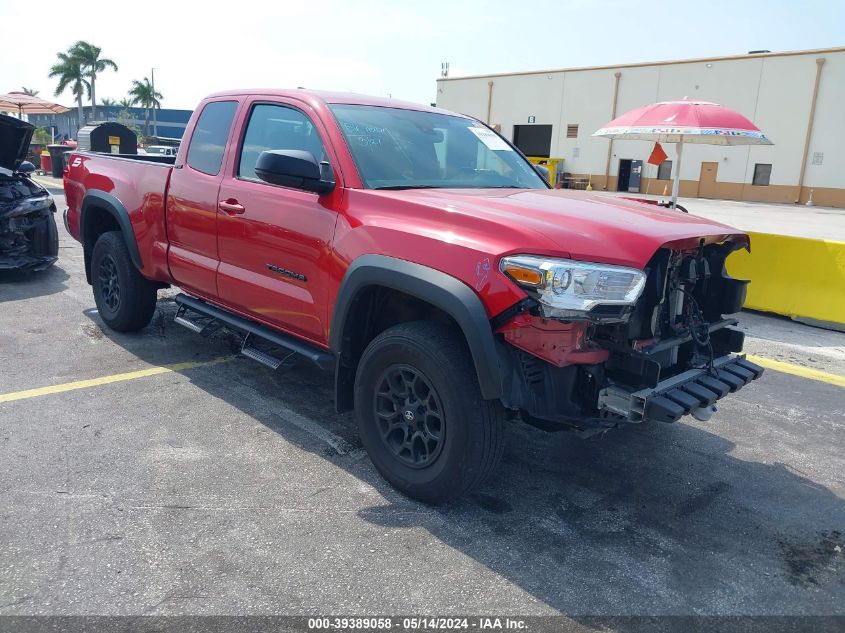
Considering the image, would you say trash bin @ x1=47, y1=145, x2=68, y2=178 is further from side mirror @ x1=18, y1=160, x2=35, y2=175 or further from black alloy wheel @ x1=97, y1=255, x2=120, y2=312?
black alloy wheel @ x1=97, y1=255, x2=120, y2=312

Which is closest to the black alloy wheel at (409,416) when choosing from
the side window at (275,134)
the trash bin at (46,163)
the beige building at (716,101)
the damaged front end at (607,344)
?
the damaged front end at (607,344)

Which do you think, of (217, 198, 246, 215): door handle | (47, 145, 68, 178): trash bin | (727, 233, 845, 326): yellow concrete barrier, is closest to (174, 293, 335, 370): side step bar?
(217, 198, 246, 215): door handle

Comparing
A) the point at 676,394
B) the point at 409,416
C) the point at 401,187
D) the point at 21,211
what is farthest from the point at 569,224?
the point at 21,211

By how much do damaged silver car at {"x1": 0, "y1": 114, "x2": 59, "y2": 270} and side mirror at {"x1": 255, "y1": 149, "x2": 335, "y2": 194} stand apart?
5524mm

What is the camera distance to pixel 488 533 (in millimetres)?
3193

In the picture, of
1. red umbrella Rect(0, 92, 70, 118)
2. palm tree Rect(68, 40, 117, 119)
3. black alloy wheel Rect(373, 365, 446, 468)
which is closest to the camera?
black alloy wheel Rect(373, 365, 446, 468)

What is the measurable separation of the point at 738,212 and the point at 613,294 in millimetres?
27509

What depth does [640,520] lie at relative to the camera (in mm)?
3395

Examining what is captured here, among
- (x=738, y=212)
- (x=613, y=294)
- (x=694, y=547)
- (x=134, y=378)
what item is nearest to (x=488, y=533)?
(x=694, y=547)

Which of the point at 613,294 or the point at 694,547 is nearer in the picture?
the point at 613,294

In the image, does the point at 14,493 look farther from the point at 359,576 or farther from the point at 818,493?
the point at 818,493

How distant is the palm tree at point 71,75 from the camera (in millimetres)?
62812

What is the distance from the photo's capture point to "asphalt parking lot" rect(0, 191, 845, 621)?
274 centimetres

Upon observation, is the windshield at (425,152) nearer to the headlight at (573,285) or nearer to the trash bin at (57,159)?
the headlight at (573,285)
